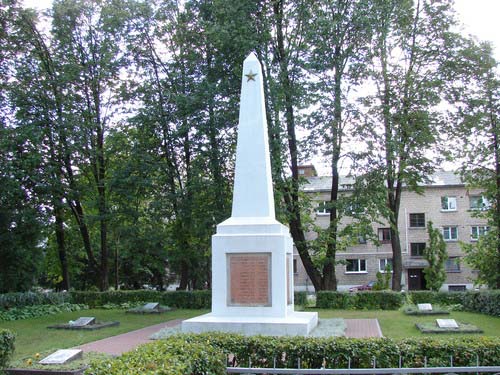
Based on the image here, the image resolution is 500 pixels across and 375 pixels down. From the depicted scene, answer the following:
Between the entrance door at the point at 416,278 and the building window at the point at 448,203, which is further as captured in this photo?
the building window at the point at 448,203

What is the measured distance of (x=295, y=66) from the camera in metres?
22.5

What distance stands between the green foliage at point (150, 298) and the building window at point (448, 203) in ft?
92.9

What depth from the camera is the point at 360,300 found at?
2180cm

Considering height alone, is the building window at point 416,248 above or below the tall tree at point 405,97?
below

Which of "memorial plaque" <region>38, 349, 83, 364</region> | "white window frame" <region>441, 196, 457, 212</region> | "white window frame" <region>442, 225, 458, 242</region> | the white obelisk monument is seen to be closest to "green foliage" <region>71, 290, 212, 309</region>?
the white obelisk monument

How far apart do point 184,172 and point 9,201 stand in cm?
823

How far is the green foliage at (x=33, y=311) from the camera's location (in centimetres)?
1995

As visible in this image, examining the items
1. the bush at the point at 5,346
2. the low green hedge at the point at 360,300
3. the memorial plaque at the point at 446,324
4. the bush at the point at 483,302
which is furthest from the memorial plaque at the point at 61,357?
the bush at the point at 483,302

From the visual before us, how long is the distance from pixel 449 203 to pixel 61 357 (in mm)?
41227

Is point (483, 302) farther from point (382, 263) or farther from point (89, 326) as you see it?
point (382, 263)

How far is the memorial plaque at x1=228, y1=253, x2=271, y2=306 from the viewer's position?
12.4 m

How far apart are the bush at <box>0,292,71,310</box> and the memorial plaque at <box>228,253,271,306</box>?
12.8 metres

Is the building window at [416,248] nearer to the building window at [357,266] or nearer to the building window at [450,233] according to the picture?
the building window at [450,233]

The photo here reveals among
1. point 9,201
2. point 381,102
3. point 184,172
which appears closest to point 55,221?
point 9,201
